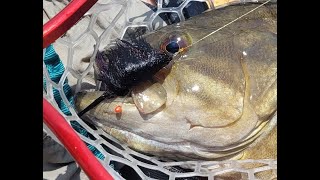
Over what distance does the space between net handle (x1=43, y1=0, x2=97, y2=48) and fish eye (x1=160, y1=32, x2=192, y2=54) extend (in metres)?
0.36

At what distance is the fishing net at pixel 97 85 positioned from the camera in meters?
1.81

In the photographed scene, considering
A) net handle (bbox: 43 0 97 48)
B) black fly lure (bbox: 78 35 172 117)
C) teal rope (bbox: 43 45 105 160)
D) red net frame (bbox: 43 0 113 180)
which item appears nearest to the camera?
red net frame (bbox: 43 0 113 180)

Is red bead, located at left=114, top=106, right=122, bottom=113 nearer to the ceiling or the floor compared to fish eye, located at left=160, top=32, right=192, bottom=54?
nearer to the floor

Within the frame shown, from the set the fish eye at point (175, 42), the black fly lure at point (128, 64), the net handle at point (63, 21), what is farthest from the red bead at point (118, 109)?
the net handle at point (63, 21)

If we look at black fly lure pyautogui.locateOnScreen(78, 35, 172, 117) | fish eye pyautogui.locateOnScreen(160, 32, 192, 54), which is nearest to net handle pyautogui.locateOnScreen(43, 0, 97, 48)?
black fly lure pyautogui.locateOnScreen(78, 35, 172, 117)

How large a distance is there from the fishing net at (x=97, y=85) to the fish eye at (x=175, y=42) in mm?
208

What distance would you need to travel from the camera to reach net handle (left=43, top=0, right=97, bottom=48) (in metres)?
1.57

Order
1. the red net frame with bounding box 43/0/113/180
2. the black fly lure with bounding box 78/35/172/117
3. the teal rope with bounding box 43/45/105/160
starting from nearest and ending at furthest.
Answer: the red net frame with bounding box 43/0/113/180
the black fly lure with bounding box 78/35/172/117
the teal rope with bounding box 43/45/105/160

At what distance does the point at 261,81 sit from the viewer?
1.89 meters

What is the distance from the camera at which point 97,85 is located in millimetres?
2016

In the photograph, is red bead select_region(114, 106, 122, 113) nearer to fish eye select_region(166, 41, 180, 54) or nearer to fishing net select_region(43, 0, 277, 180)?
fishing net select_region(43, 0, 277, 180)

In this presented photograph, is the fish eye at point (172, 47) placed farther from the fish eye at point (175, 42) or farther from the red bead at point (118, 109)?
the red bead at point (118, 109)

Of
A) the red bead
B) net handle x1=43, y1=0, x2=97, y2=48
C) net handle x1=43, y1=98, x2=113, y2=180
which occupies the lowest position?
the red bead
